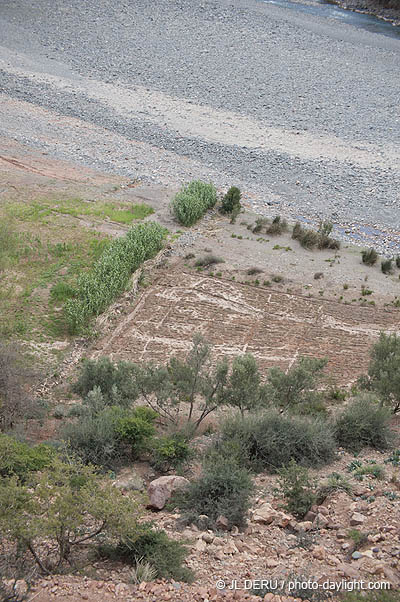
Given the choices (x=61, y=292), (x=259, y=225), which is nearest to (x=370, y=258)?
(x=259, y=225)

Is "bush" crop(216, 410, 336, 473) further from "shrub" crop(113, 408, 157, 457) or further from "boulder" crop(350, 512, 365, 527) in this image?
"boulder" crop(350, 512, 365, 527)

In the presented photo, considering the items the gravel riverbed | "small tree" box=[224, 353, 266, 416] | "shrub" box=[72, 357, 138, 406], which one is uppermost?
the gravel riverbed

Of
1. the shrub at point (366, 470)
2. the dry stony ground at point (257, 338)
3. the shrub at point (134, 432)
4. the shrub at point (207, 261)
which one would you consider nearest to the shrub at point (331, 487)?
the dry stony ground at point (257, 338)

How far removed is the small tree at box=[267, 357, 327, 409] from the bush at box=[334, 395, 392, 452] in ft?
5.30

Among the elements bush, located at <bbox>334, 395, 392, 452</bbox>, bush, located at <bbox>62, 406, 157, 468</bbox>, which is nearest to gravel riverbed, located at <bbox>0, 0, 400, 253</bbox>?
bush, located at <bbox>334, 395, 392, 452</bbox>

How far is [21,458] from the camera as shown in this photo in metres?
13.1

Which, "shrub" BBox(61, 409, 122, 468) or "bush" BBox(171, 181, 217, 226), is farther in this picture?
"bush" BBox(171, 181, 217, 226)

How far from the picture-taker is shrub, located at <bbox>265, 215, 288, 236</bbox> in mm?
28753

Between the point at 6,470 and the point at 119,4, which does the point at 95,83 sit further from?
the point at 6,470

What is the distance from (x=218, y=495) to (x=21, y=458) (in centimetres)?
380

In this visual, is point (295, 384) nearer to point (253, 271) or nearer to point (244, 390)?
point (244, 390)

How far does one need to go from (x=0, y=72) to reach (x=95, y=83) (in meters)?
6.10

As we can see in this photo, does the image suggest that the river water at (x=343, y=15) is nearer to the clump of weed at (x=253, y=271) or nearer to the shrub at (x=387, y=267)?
the shrub at (x=387, y=267)

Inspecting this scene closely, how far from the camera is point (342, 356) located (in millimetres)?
21391
